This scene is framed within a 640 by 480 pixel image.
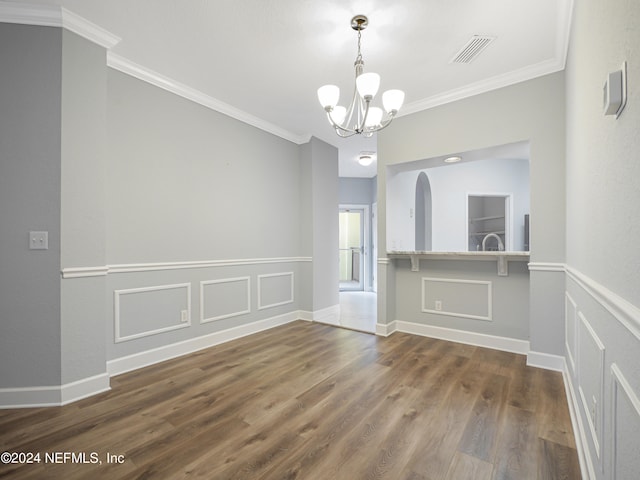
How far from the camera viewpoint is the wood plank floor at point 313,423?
151cm

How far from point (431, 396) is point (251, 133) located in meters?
3.49

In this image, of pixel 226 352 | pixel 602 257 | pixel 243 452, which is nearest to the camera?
pixel 602 257

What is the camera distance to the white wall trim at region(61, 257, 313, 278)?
2210 millimetres

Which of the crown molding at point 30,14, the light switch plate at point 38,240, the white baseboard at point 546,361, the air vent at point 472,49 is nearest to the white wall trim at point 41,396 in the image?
the light switch plate at point 38,240

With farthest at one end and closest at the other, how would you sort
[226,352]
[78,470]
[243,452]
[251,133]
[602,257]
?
[251,133] → [226,352] → [243,452] → [78,470] → [602,257]

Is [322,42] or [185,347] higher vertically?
[322,42]

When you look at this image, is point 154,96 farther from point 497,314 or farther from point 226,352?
point 497,314

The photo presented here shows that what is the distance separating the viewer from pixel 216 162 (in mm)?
3459

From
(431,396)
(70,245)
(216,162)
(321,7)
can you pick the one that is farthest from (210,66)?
(431,396)

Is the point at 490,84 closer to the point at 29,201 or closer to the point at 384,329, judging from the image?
the point at 384,329

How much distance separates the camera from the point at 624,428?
884mm

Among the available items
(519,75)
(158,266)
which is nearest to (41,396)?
(158,266)

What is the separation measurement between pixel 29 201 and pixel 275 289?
2.71m

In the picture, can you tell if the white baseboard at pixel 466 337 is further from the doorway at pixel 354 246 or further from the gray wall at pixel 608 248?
the doorway at pixel 354 246
